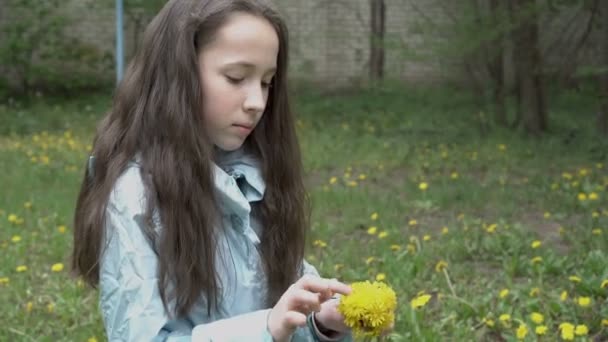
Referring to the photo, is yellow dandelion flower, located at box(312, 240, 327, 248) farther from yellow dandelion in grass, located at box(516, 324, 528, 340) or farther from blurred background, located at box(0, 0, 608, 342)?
yellow dandelion in grass, located at box(516, 324, 528, 340)

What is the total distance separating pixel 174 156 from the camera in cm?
208

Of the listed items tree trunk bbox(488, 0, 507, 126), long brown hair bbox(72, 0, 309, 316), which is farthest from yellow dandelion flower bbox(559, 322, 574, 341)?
tree trunk bbox(488, 0, 507, 126)

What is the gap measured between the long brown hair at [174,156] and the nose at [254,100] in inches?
4.2

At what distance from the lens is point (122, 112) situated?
2188 millimetres

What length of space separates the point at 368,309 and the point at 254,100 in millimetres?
547

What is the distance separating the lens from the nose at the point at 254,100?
2.06 metres

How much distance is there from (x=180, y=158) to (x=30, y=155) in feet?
22.2

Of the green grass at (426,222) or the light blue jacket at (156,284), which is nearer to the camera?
the light blue jacket at (156,284)

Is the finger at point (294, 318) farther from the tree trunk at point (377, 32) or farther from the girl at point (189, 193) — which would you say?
the tree trunk at point (377, 32)

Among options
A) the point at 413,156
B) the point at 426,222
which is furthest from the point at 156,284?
the point at 413,156

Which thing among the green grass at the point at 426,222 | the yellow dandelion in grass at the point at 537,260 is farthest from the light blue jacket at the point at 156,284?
the yellow dandelion in grass at the point at 537,260

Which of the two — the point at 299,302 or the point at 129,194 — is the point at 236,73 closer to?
the point at 129,194

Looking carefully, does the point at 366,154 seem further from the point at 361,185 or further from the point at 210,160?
the point at 210,160

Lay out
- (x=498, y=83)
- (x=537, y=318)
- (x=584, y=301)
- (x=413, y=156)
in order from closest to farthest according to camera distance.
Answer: (x=537, y=318), (x=584, y=301), (x=413, y=156), (x=498, y=83)
